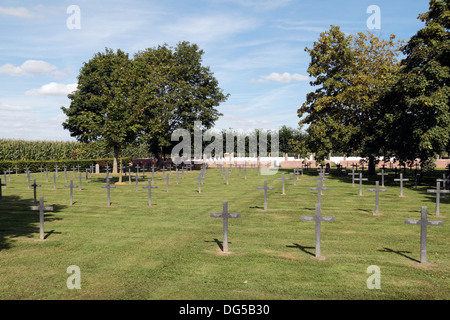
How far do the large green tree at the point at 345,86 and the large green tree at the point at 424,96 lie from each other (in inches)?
251

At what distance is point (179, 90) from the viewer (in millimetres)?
51438

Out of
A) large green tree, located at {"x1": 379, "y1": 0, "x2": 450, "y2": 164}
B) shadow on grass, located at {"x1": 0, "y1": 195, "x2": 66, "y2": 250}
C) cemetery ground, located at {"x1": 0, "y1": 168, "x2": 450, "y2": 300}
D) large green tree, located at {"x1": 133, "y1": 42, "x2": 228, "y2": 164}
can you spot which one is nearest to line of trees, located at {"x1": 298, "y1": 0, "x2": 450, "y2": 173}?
large green tree, located at {"x1": 379, "y1": 0, "x2": 450, "y2": 164}

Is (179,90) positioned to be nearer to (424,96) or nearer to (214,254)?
(424,96)

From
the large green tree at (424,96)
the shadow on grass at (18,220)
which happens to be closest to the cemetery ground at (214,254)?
the shadow on grass at (18,220)

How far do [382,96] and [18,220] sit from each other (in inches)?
1104

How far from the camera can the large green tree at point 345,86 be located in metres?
37.5

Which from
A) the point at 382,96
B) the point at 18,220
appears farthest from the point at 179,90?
the point at 18,220

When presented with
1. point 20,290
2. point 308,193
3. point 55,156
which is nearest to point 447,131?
point 308,193

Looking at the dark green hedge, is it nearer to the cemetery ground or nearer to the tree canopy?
the tree canopy

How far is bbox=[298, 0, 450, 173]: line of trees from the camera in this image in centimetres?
2494

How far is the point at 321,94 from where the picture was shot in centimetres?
4375

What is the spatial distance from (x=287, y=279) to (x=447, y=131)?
21.4m
